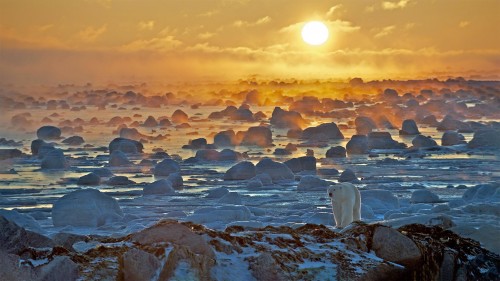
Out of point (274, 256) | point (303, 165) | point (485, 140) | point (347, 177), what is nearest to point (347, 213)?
point (274, 256)

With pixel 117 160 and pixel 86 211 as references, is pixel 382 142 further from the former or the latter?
pixel 86 211

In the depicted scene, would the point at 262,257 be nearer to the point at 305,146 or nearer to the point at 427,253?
the point at 427,253

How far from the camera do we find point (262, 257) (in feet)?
22.4

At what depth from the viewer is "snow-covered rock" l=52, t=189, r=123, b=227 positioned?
13344 millimetres

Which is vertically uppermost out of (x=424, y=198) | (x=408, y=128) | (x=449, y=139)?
(x=408, y=128)

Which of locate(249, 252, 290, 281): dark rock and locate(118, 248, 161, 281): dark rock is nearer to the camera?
locate(118, 248, 161, 281): dark rock

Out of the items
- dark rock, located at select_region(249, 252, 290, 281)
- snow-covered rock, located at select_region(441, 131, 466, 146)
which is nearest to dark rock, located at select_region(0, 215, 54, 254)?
dark rock, located at select_region(249, 252, 290, 281)

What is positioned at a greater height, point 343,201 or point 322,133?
point 322,133

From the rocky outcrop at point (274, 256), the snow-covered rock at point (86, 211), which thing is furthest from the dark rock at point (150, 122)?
the rocky outcrop at point (274, 256)

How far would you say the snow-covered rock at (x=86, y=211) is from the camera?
1334 cm

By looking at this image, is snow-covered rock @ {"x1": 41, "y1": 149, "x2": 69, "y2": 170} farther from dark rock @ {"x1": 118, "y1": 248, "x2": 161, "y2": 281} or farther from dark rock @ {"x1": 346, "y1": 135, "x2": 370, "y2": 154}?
dark rock @ {"x1": 118, "y1": 248, "x2": 161, "y2": 281}

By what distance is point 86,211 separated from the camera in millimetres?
13516

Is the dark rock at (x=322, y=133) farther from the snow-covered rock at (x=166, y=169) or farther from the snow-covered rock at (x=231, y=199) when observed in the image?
the snow-covered rock at (x=231, y=199)

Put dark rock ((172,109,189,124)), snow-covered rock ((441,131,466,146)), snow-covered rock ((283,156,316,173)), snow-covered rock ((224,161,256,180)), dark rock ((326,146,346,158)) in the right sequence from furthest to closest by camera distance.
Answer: dark rock ((172,109,189,124)) → snow-covered rock ((441,131,466,146)) → dark rock ((326,146,346,158)) → snow-covered rock ((283,156,316,173)) → snow-covered rock ((224,161,256,180))
